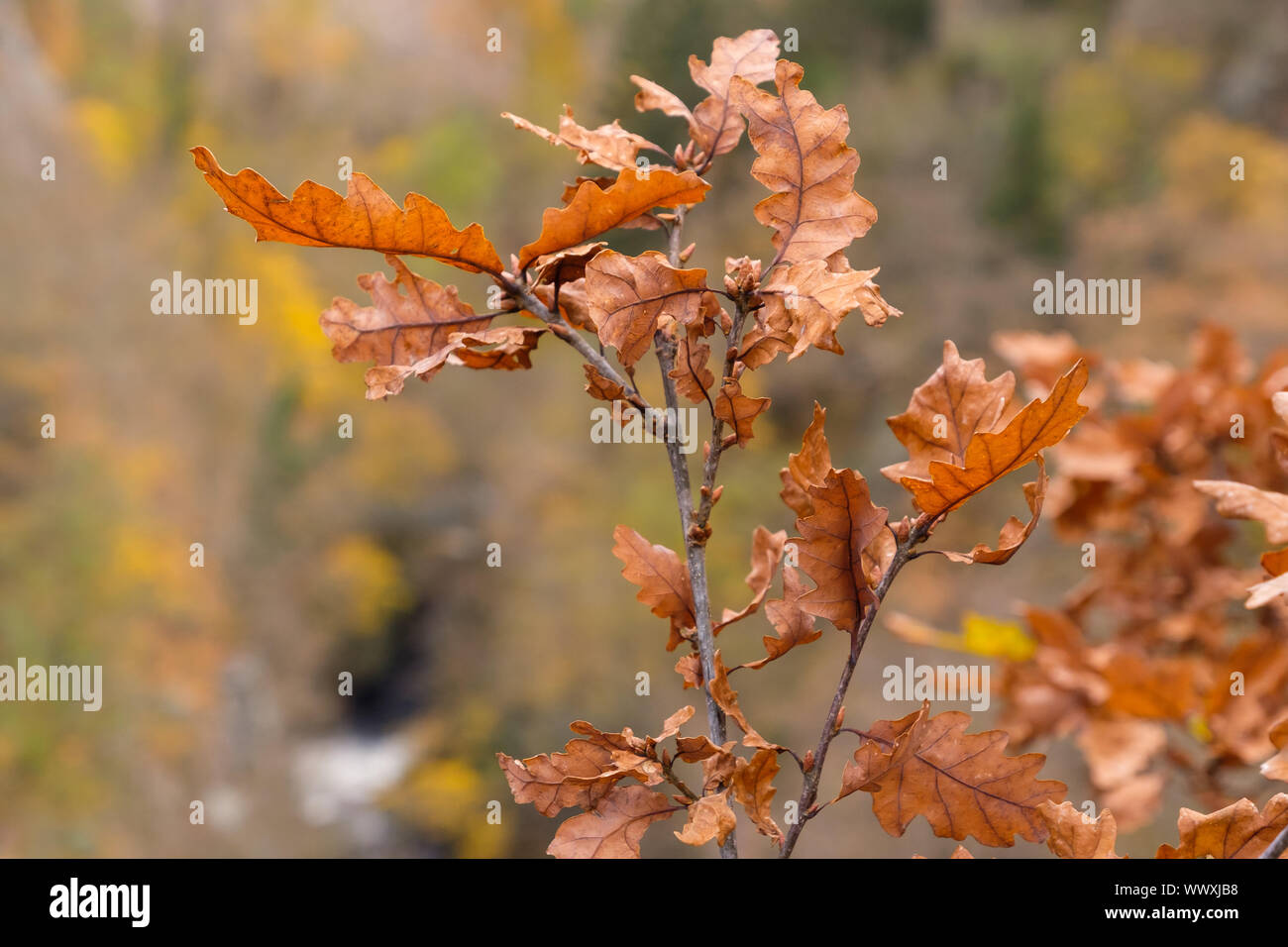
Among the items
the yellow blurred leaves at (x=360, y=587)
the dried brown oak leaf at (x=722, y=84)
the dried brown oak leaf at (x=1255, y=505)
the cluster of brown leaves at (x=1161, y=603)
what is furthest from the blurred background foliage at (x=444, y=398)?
the dried brown oak leaf at (x=1255, y=505)

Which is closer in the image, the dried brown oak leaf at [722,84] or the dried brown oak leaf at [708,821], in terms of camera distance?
the dried brown oak leaf at [708,821]

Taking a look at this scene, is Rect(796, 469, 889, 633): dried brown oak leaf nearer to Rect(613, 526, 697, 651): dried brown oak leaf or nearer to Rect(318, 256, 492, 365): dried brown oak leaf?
Rect(613, 526, 697, 651): dried brown oak leaf

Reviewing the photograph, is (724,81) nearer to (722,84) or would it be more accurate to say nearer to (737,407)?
(722,84)

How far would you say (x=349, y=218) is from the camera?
0.40m

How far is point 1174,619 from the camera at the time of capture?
38.9 inches

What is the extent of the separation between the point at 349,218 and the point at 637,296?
0.39 ft

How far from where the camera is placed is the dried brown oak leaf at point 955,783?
0.43 m

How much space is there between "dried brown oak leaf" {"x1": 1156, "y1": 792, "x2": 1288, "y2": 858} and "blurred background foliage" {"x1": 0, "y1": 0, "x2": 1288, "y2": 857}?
10.7 feet

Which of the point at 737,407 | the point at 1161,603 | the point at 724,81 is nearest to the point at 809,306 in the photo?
the point at 737,407

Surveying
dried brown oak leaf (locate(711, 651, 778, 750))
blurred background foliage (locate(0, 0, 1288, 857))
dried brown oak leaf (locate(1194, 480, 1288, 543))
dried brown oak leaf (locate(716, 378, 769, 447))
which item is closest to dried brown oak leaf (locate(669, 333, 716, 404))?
dried brown oak leaf (locate(716, 378, 769, 447))

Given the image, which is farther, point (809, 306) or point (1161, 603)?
point (1161, 603)

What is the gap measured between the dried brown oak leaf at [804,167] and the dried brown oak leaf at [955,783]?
21cm

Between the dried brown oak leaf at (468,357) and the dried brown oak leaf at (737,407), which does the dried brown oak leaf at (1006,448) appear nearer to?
the dried brown oak leaf at (737,407)

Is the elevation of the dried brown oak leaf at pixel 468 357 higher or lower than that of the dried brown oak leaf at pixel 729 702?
higher
